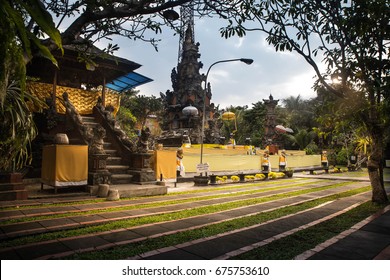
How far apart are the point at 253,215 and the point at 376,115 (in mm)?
4996

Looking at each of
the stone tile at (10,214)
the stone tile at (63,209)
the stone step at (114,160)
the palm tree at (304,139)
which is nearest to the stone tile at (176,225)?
the stone tile at (63,209)

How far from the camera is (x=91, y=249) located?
4027 millimetres

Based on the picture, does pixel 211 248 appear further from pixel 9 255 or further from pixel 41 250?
pixel 9 255

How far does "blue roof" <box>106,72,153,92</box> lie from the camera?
1581cm

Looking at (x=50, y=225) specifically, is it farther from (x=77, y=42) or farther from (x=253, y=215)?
(x=253, y=215)

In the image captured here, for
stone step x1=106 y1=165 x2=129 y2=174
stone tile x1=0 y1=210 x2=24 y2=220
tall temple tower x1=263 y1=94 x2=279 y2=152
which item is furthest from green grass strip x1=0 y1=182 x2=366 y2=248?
tall temple tower x1=263 y1=94 x2=279 y2=152

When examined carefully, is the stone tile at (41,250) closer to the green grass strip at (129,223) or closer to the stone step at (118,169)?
the green grass strip at (129,223)

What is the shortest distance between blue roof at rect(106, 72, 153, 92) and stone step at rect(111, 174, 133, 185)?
745 cm

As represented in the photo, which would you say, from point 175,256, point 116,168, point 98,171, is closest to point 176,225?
point 175,256

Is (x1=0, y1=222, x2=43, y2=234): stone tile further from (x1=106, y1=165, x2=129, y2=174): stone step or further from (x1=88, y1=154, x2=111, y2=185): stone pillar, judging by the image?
(x1=106, y1=165, x2=129, y2=174): stone step

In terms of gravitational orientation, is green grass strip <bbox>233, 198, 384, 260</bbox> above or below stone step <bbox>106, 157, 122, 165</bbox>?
below

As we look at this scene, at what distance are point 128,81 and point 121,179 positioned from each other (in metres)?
8.80

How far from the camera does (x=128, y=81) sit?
1695 cm

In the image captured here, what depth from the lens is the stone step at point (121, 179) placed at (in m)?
9.97
